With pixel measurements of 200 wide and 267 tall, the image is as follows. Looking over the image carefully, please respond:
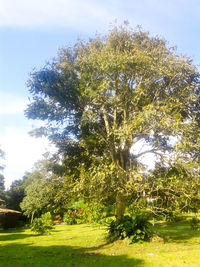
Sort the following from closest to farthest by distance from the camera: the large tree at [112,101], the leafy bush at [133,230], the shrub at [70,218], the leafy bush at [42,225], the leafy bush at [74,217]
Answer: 1. the large tree at [112,101]
2. the leafy bush at [133,230]
3. the leafy bush at [42,225]
4. the leafy bush at [74,217]
5. the shrub at [70,218]

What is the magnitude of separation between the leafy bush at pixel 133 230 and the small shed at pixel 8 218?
21.7 metres

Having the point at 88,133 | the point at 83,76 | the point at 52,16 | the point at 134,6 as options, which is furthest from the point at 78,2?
the point at 88,133

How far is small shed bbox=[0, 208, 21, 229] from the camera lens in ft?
107

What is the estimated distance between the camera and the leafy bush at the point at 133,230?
14133mm

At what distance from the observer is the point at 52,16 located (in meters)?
8.54

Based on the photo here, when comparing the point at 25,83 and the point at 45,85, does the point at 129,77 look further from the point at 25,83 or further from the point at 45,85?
the point at 25,83

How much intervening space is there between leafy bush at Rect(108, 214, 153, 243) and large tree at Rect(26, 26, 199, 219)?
3.24 ft

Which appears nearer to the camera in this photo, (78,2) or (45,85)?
(78,2)

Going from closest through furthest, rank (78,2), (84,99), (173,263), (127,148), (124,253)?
(78,2) < (173,263) < (124,253) < (84,99) < (127,148)

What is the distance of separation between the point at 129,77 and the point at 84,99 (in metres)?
3.29

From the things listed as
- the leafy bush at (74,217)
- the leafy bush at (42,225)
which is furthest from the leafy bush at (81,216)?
the leafy bush at (42,225)

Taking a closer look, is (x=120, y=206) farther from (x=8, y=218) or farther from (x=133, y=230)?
(x=8, y=218)

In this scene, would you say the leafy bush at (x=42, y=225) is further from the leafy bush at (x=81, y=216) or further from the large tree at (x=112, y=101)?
the leafy bush at (x=81, y=216)

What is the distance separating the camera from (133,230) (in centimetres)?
1458
